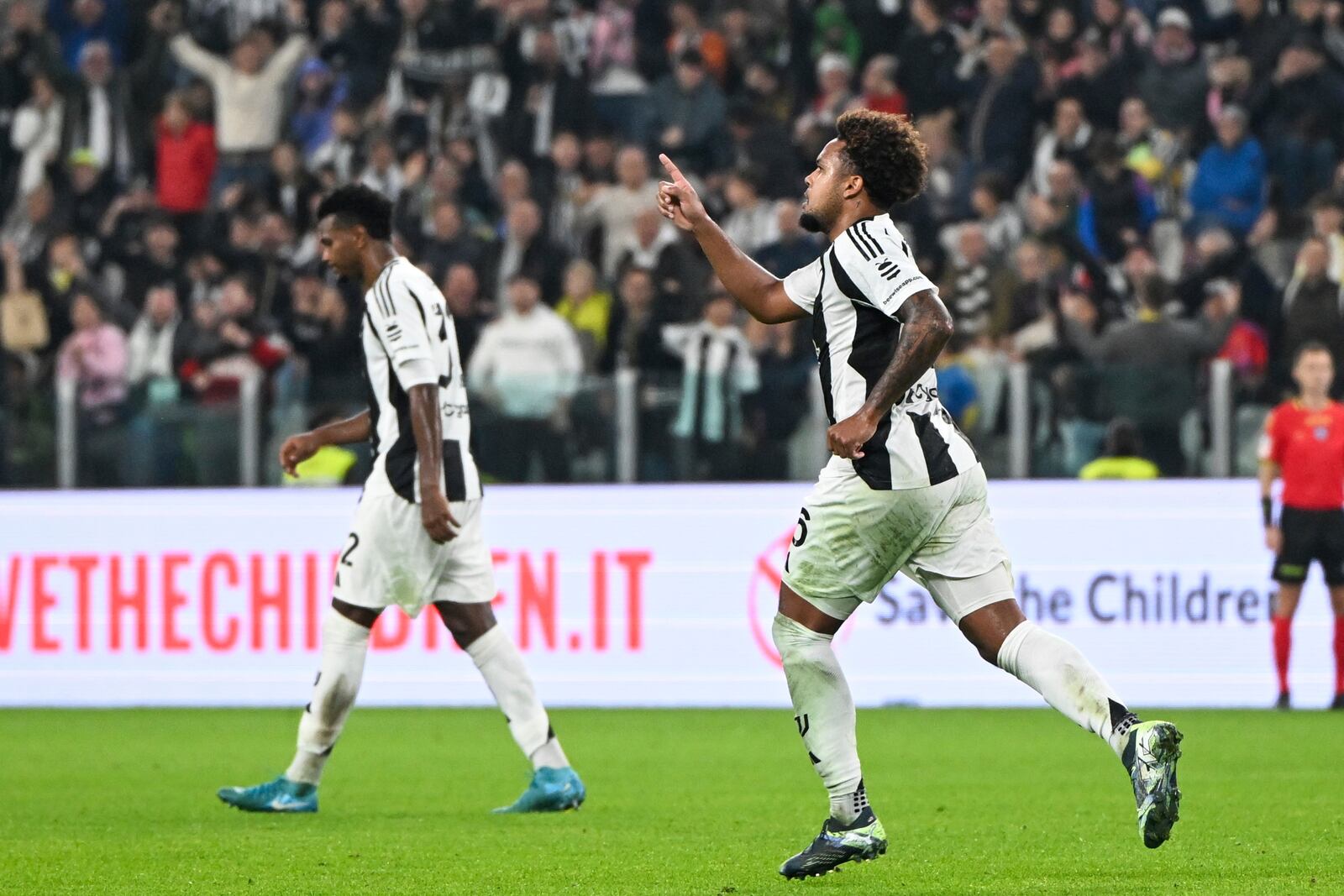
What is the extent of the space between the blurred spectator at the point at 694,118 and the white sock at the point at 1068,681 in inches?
490

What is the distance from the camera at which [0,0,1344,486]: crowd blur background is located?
45.9 feet

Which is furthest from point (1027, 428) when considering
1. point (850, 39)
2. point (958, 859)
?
point (958, 859)

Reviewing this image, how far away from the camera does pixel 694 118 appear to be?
60.0 ft

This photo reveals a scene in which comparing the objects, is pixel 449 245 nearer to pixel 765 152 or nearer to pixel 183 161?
pixel 765 152

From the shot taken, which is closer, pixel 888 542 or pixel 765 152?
pixel 888 542

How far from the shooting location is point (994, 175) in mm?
16625

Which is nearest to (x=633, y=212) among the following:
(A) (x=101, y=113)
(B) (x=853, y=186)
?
(A) (x=101, y=113)

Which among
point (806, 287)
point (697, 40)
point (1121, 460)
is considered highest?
point (697, 40)

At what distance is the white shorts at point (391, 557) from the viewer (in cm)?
807

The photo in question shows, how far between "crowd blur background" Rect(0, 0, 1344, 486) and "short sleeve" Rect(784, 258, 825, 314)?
7611 millimetres

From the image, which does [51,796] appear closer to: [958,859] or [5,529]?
[958,859]

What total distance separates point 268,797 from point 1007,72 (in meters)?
11.2

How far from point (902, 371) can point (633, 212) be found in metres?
11.5

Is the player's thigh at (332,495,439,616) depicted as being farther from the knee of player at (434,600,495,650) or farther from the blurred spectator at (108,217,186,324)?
the blurred spectator at (108,217,186,324)
